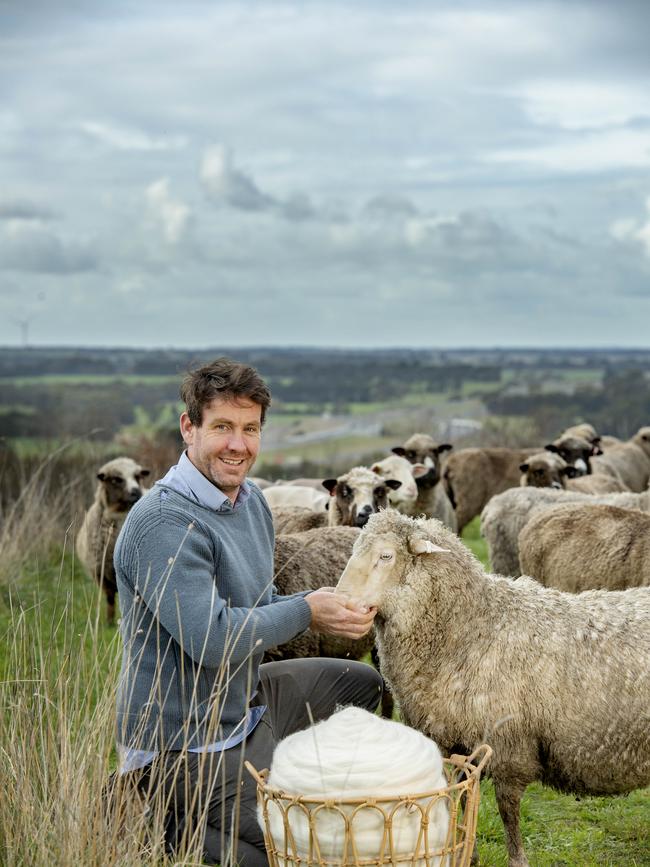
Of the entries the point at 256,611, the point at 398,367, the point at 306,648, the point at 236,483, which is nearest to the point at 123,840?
the point at 256,611

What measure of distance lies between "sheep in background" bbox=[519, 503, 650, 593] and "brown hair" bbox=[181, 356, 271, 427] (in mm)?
3812

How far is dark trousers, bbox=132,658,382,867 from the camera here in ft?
11.8

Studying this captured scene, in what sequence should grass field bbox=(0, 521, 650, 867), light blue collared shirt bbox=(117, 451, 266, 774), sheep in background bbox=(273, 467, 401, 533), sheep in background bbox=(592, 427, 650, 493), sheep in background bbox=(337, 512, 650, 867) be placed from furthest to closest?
sheep in background bbox=(592, 427, 650, 493)
sheep in background bbox=(273, 467, 401, 533)
sheep in background bbox=(337, 512, 650, 867)
light blue collared shirt bbox=(117, 451, 266, 774)
grass field bbox=(0, 521, 650, 867)

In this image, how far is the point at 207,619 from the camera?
3.73 metres

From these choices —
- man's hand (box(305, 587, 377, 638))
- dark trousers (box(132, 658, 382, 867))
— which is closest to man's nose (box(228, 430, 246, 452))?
man's hand (box(305, 587, 377, 638))

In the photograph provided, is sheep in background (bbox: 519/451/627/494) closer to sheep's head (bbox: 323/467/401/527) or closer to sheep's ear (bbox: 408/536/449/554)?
sheep's head (bbox: 323/467/401/527)

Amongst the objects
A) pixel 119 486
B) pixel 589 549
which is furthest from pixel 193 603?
pixel 119 486

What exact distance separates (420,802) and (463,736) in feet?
3.92

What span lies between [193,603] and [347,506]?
5.13 metres

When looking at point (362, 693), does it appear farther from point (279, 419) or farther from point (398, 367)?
point (398, 367)

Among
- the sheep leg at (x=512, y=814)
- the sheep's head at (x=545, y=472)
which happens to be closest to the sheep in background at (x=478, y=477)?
the sheep's head at (x=545, y=472)

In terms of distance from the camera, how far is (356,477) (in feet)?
29.1

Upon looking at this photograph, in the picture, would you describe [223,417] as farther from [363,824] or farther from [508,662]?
[363,824]

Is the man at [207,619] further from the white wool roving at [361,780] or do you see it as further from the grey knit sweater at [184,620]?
the white wool roving at [361,780]
